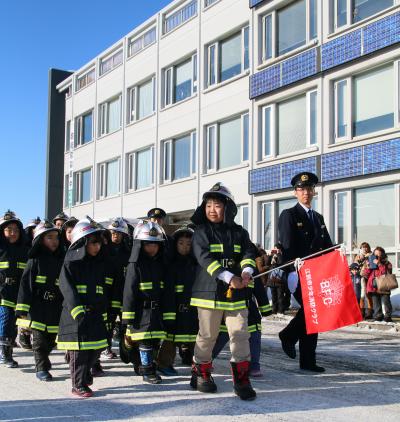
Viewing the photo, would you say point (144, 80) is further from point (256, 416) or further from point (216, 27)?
point (256, 416)

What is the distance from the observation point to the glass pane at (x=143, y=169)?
92.1 feet

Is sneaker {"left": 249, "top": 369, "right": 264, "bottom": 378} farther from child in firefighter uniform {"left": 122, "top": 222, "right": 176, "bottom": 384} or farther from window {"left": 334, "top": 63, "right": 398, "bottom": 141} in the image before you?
window {"left": 334, "top": 63, "right": 398, "bottom": 141}

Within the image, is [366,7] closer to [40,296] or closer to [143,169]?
[40,296]

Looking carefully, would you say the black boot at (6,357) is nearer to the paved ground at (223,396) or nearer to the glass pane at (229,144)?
the paved ground at (223,396)

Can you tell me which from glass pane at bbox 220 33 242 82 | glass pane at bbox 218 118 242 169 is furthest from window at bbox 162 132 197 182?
glass pane at bbox 220 33 242 82

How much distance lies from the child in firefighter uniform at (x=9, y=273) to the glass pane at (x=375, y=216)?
33.9ft

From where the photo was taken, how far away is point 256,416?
18.2ft

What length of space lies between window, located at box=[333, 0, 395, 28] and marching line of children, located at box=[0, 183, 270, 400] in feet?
38.1

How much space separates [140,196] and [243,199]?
25.7ft

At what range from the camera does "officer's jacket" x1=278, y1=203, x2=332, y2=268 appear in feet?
25.1

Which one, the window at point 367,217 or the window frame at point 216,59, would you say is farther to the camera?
the window frame at point 216,59

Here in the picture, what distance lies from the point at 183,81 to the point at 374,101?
10.2 m

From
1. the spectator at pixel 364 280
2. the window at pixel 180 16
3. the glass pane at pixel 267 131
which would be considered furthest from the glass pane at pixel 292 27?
the spectator at pixel 364 280

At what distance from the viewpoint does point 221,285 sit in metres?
6.41
